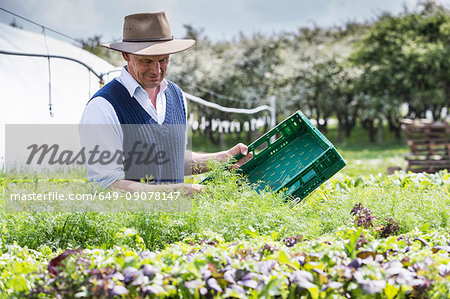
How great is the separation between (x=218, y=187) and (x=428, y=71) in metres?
19.8

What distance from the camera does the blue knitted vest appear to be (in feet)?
9.65

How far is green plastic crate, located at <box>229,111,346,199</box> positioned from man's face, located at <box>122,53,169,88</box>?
767 mm

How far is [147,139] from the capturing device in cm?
301

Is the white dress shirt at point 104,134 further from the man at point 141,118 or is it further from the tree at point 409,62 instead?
the tree at point 409,62

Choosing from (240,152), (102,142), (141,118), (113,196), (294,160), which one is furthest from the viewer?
(294,160)

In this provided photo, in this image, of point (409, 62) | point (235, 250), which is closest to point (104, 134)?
point (235, 250)

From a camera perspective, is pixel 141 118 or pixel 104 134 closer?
pixel 104 134

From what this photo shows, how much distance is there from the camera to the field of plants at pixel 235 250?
180cm

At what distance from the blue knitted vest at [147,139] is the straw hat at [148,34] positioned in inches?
10.3

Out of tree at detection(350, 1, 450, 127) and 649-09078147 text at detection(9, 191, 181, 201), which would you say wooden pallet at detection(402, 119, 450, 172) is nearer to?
649-09078147 text at detection(9, 191, 181, 201)

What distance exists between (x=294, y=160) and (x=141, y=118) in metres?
1.08

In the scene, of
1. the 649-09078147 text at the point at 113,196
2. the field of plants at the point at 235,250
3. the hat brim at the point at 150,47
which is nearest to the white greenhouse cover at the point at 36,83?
the hat brim at the point at 150,47

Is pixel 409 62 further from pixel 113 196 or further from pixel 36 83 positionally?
pixel 113 196

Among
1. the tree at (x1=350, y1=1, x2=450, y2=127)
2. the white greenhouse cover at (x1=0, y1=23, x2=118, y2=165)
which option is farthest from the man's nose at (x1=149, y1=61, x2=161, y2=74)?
the tree at (x1=350, y1=1, x2=450, y2=127)
